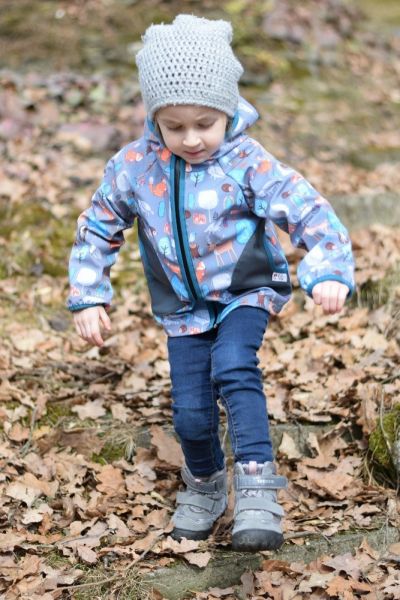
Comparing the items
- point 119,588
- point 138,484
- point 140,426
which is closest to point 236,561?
point 119,588

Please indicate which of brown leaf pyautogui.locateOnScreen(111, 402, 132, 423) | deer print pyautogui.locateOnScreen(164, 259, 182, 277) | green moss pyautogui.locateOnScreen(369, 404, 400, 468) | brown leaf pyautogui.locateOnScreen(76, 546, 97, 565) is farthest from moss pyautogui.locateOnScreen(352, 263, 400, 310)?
brown leaf pyautogui.locateOnScreen(76, 546, 97, 565)

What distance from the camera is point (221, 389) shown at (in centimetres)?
335

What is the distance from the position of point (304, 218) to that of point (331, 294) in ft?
1.14

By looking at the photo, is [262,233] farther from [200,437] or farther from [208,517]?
[208,517]

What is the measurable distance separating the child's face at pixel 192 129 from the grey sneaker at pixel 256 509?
4.06ft

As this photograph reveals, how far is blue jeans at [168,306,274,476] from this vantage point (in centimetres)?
330

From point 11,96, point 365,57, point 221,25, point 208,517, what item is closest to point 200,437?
point 208,517

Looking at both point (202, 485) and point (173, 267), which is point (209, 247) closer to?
point (173, 267)

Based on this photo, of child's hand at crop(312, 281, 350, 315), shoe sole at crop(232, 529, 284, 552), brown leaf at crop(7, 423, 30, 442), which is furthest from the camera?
brown leaf at crop(7, 423, 30, 442)

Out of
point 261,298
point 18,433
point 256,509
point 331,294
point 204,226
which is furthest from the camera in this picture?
point 18,433

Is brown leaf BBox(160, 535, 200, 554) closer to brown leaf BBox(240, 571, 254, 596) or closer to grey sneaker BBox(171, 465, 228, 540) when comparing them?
grey sneaker BBox(171, 465, 228, 540)

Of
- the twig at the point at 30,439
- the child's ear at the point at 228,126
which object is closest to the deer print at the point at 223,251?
the child's ear at the point at 228,126

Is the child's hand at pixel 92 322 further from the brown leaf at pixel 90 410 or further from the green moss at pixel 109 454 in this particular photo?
the brown leaf at pixel 90 410

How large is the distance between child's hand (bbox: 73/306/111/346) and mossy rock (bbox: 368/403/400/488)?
56.4 inches
